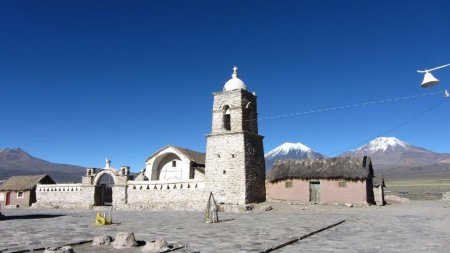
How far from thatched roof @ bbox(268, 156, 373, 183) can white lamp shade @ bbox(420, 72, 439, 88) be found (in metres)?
19.5

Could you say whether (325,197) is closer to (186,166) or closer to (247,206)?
(247,206)

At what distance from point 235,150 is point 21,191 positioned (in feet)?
78.9

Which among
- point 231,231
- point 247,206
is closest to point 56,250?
point 231,231

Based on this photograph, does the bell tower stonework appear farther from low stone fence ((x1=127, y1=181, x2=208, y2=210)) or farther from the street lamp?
the street lamp

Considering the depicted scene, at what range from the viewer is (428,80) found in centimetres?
1025

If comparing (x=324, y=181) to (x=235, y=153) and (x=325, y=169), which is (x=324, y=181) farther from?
(x=235, y=153)

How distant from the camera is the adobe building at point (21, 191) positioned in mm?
39469

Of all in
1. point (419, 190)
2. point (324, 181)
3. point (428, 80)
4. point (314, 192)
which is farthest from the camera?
point (419, 190)

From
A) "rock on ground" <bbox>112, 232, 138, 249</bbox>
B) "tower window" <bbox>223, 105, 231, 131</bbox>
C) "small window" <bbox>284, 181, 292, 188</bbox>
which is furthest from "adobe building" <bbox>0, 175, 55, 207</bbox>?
"rock on ground" <bbox>112, 232, 138, 249</bbox>

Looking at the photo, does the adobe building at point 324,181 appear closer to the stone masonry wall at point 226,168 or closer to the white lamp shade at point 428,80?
the stone masonry wall at point 226,168

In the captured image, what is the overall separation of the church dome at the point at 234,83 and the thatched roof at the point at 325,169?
6.99 metres

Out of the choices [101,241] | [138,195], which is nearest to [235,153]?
[138,195]

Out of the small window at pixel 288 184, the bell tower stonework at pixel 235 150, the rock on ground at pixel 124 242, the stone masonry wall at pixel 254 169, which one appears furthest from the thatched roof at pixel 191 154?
the rock on ground at pixel 124 242

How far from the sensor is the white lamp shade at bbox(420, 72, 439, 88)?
1018 centimetres
